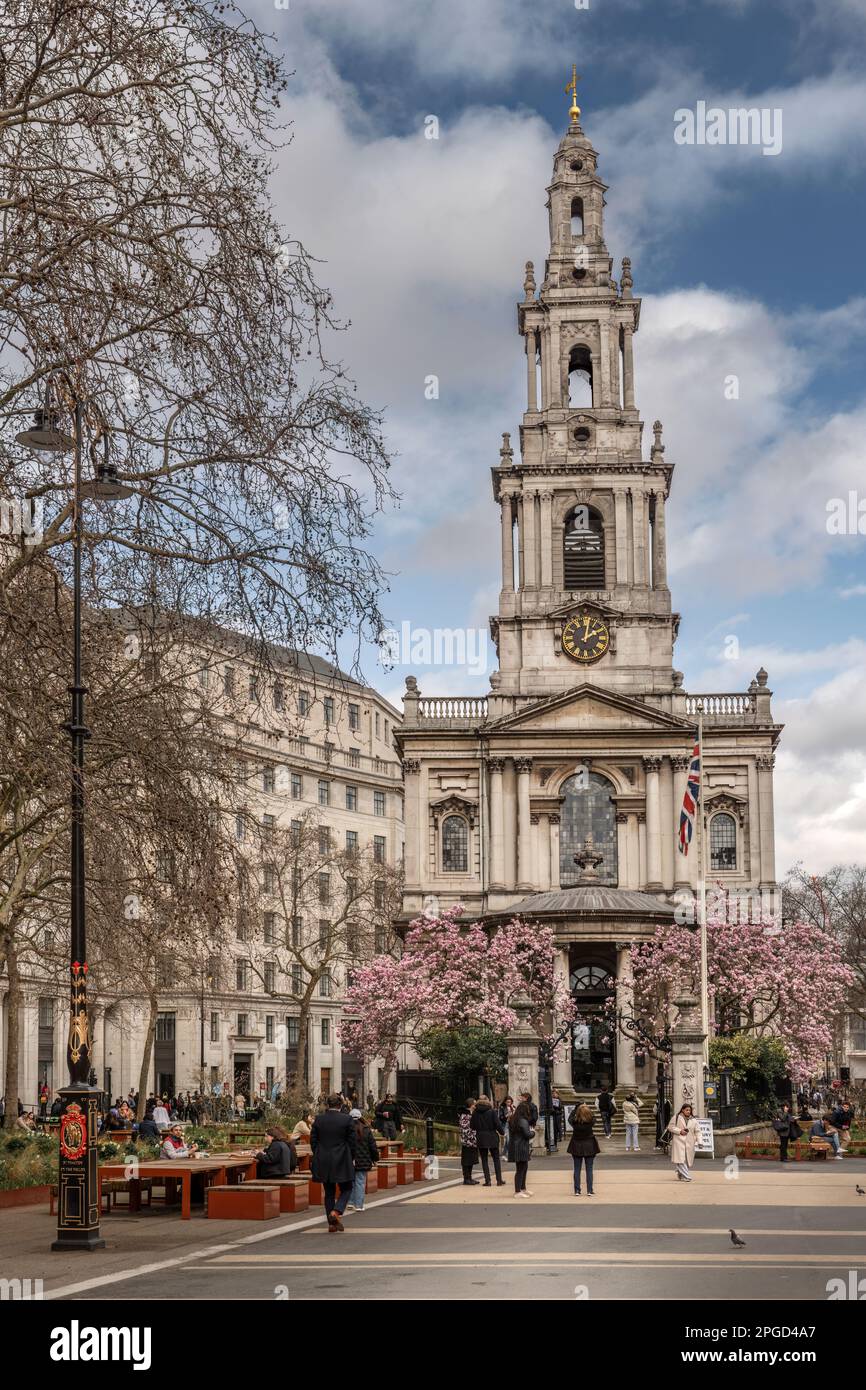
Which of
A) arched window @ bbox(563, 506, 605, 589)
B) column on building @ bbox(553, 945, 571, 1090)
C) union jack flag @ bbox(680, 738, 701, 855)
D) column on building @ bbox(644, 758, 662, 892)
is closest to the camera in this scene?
union jack flag @ bbox(680, 738, 701, 855)

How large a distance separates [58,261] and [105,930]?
59.1 feet

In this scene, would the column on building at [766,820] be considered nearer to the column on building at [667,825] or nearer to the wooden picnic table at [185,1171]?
the column on building at [667,825]

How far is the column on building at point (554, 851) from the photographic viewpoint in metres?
70.6

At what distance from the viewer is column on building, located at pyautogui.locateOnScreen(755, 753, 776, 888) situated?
71000 millimetres

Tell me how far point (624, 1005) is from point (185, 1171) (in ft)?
117

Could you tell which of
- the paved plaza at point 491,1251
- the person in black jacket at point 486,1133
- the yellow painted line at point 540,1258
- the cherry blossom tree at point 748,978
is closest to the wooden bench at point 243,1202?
the paved plaza at point 491,1251

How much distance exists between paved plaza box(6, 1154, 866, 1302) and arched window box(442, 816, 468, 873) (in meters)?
43.7

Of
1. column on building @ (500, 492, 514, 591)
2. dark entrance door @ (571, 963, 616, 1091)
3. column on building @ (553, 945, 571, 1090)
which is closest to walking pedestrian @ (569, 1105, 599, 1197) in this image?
column on building @ (553, 945, 571, 1090)

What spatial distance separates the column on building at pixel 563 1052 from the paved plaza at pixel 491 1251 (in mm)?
29557

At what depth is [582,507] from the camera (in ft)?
246

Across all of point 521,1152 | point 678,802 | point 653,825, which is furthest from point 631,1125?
point 678,802

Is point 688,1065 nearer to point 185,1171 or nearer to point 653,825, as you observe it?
point 185,1171

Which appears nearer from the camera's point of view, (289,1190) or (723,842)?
(289,1190)

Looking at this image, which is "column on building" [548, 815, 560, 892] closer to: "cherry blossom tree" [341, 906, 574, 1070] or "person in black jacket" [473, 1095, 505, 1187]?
"cherry blossom tree" [341, 906, 574, 1070]
